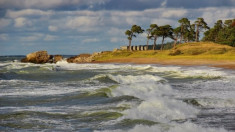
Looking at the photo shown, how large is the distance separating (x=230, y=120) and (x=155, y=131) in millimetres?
3180

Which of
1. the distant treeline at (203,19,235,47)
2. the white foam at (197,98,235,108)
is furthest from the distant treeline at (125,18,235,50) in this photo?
the white foam at (197,98,235,108)

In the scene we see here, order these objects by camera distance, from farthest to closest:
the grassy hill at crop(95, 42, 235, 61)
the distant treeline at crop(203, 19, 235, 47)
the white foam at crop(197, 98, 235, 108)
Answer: the distant treeline at crop(203, 19, 235, 47) → the grassy hill at crop(95, 42, 235, 61) → the white foam at crop(197, 98, 235, 108)

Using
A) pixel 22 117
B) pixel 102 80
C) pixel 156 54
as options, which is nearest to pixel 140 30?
pixel 156 54

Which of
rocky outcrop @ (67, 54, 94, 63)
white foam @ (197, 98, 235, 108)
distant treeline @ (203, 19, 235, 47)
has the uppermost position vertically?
distant treeline @ (203, 19, 235, 47)

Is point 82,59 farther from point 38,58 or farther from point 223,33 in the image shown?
point 223,33

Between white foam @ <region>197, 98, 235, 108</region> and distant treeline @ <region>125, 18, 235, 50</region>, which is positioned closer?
white foam @ <region>197, 98, 235, 108</region>

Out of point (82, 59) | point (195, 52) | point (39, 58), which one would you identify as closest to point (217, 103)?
point (195, 52)

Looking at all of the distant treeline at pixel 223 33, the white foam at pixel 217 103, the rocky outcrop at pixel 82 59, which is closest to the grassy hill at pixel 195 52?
the rocky outcrop at pixel 82 59

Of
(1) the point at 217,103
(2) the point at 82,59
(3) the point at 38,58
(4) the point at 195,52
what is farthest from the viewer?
(2) the point at 82,59

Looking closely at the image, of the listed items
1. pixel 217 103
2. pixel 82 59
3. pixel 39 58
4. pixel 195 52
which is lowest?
pixel 82 59

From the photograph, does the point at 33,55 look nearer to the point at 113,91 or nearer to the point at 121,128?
the point at 113,91

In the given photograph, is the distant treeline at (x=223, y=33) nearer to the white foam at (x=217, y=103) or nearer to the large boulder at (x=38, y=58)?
the large boulder at (x=38, y=58)

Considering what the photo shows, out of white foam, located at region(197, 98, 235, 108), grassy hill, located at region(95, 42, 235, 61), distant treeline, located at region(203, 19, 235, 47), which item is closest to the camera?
white foam, located at region(197, 98, 235, 108)

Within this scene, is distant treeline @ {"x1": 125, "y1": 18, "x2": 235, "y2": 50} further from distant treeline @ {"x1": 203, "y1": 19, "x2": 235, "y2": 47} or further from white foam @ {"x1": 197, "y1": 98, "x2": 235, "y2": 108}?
white foam @ {"x1": 197, "y1": 98, "x2": 235, "y2": 108}
